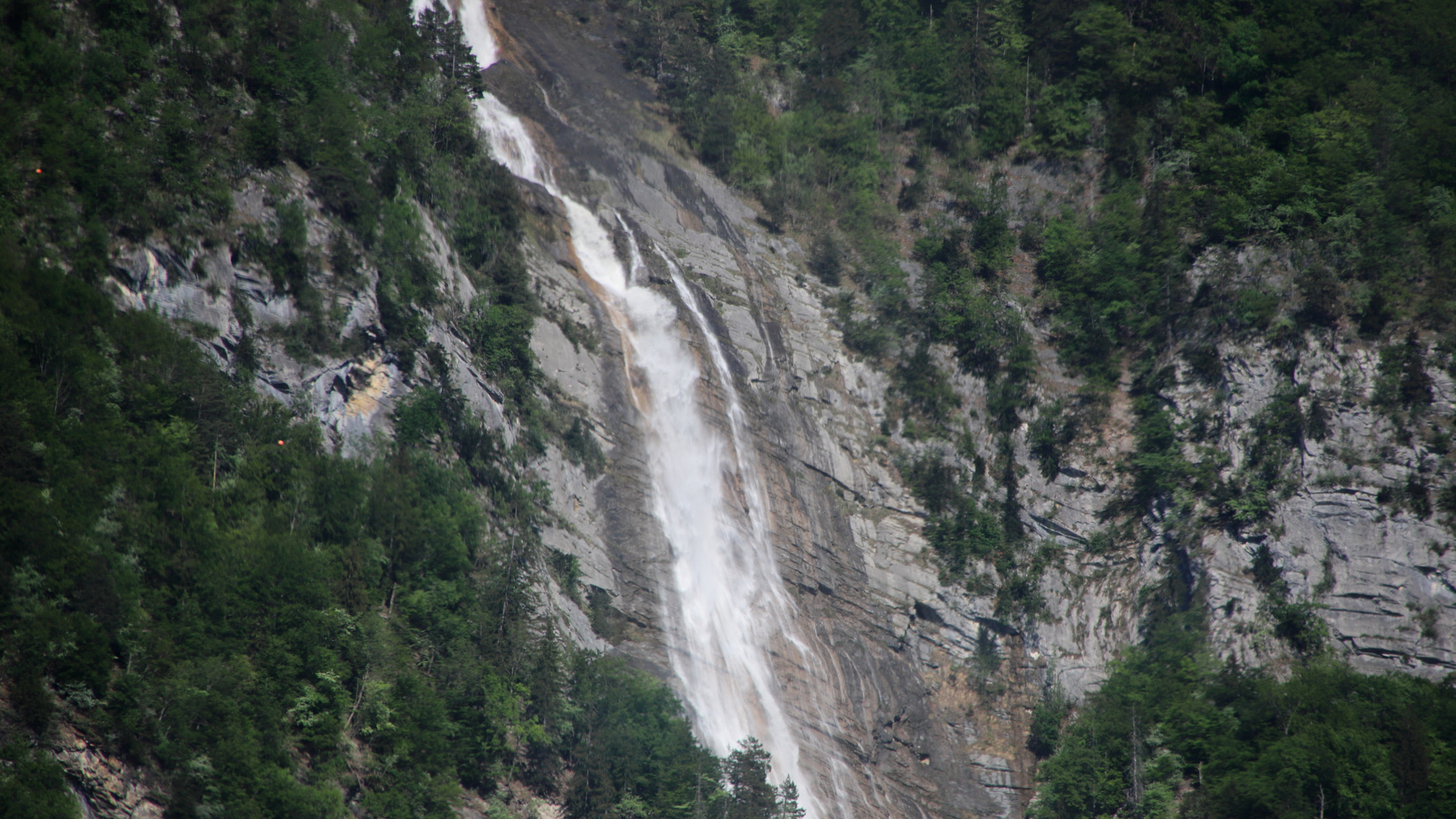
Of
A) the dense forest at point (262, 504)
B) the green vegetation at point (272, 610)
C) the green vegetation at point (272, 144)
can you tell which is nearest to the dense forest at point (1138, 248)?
the dense forest at point (262, 504)

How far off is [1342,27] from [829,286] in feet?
95.4

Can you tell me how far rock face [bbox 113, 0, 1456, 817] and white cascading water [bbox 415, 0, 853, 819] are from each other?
686mm

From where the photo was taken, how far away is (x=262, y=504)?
3300cm

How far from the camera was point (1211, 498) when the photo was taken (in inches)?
1849

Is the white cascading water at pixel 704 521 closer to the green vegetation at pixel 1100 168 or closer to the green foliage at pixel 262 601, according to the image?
the green foliage at pixel 262 601

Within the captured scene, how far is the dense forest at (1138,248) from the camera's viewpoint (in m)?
41.6

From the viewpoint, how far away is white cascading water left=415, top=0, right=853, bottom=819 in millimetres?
43500

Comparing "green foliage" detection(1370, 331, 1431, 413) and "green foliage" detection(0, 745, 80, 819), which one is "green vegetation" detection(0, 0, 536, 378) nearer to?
"green foliage" detection(0, 745, 80, 819)

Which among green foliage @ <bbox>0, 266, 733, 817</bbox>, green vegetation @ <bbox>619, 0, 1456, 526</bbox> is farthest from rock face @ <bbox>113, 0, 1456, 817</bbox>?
green foliage @ <bbox>0, 266, 733, 817</bbox>

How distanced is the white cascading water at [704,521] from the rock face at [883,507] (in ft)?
2.25

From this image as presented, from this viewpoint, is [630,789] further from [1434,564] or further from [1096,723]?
[1434,564]

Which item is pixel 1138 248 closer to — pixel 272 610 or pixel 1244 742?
pixel 1244 742

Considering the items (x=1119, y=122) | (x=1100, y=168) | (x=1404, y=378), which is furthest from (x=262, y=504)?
(x=1119, y=122)

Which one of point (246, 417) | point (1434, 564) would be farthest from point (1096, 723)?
point (246, 417)
